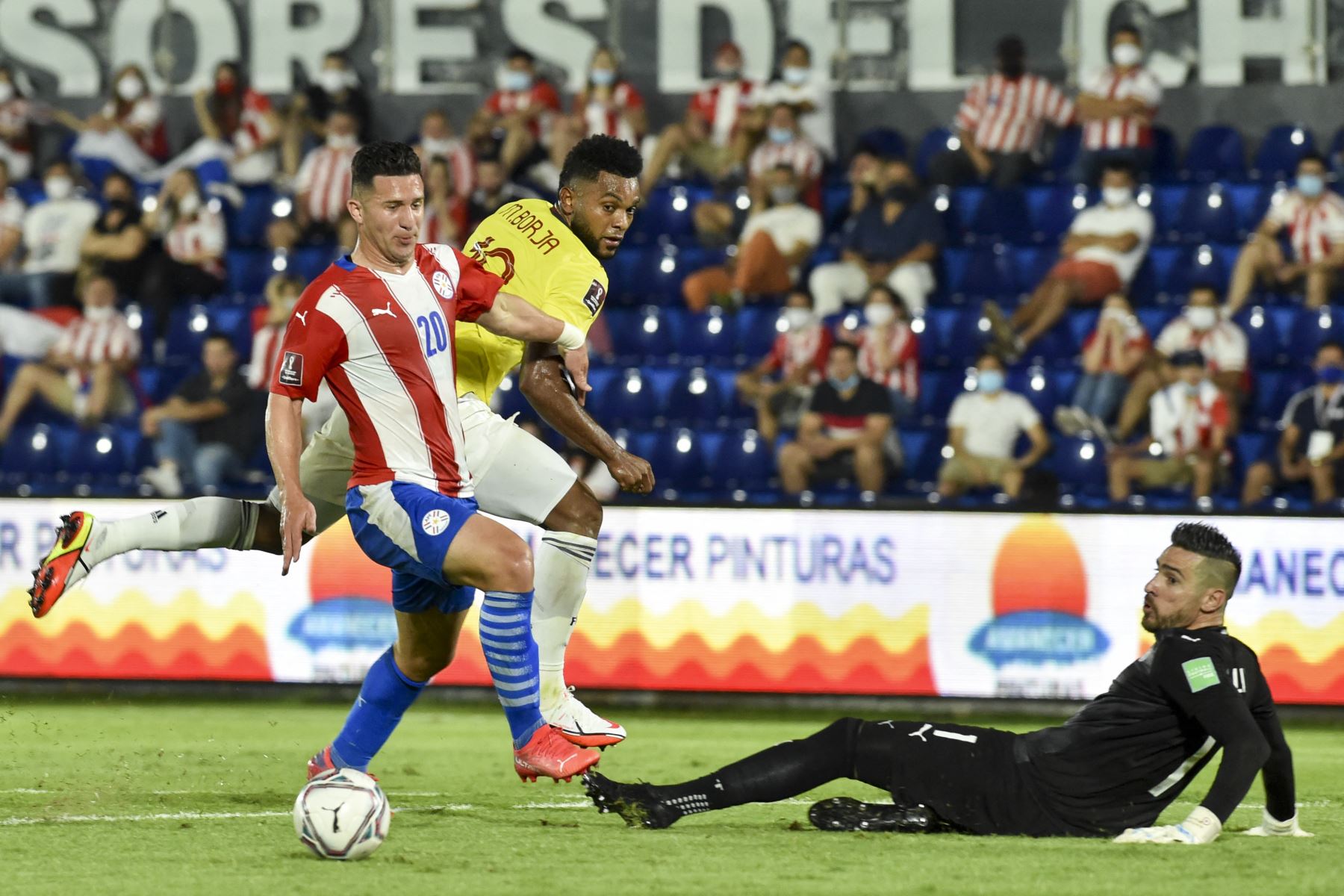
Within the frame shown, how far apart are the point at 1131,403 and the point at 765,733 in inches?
159

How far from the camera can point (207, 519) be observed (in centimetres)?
687

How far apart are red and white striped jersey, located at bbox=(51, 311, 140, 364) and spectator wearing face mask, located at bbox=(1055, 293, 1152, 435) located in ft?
21.8

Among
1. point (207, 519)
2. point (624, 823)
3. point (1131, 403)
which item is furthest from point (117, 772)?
point (1131, 403)

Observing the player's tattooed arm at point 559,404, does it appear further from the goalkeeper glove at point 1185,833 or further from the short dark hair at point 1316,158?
the short dark hair at point 1316,158

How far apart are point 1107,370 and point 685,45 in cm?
484

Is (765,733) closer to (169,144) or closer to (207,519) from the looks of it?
(207,519)

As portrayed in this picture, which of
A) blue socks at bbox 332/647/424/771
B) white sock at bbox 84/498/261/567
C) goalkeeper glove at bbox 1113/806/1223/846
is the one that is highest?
white sock at bbox 84/498/261/567

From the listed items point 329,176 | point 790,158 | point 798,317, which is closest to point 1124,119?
point 790,158

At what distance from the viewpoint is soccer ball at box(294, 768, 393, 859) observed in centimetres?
566

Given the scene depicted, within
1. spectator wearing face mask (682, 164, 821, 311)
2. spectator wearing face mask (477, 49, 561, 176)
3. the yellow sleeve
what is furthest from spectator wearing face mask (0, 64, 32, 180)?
the yellow sleeve

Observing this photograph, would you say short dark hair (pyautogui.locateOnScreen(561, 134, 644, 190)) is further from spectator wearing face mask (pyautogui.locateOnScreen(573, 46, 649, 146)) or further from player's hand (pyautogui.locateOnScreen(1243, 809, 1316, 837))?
spectator wearing face mask (pyautogui.locateOnScreen(573, 46, 649, 146))

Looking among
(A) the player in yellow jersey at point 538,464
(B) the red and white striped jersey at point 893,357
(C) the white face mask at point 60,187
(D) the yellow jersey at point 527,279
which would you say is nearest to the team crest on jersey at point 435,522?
(A) the player in yellow jersey at point 538,464

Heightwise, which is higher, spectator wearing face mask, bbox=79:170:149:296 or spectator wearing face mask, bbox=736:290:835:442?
spectator wearing face mask, bbox=79:170:149:296

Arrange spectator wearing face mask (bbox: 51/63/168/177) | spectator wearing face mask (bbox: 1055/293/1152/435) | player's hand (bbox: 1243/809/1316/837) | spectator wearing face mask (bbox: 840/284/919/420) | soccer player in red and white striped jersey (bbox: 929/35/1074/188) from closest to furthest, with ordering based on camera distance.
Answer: player's hand (bbox: 1243/809/1316/837), spectator wearing face mask (bbox: 1055/293/1152/435), spectator wearing face mask (bbox: 840/284/919/420), soccer player in red and white striped jersey (bbox: 929/35/1074/188), spectator wearing face mask (bbox: 51/63/168/177)
